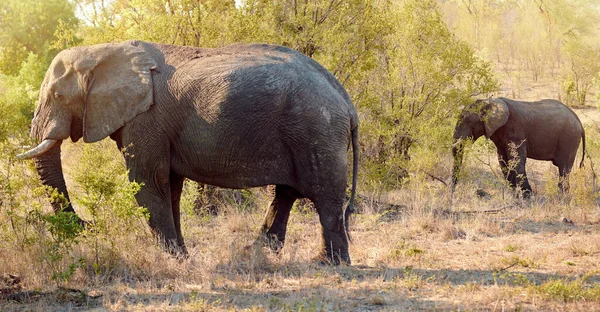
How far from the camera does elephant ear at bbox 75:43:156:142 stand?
25.3ft

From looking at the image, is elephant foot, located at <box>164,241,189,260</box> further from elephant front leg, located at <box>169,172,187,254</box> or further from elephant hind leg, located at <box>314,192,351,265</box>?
elephant hind leg, located at <box>314,192,351,265</box>

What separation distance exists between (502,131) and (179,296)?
1245 cm

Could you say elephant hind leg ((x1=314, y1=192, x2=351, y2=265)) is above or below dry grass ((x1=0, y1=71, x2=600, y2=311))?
above

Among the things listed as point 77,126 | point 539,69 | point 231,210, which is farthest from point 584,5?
point 77,126

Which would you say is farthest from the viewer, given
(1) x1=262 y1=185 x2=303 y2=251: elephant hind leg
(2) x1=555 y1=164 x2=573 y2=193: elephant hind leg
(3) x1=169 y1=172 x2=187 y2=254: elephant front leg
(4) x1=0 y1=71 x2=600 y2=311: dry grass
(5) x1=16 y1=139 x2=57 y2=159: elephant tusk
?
(2) x1=555 y1=164 x2=573 y2=193: elephant hind leg

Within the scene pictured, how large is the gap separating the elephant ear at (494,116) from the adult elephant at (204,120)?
8.96 metres

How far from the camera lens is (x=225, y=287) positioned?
22.1ft

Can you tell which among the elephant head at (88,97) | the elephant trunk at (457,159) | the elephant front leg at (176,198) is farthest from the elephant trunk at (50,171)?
the elephant trunk at (457,159)

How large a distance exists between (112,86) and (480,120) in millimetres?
10377

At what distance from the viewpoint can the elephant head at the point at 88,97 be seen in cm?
772

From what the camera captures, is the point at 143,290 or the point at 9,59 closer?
the point at 143,290

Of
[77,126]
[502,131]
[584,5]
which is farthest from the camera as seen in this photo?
[584,5]

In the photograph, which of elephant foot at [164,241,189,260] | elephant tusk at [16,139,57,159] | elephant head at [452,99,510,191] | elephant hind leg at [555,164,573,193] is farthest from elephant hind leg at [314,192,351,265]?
elephant hind leg at [555,164,573,193]

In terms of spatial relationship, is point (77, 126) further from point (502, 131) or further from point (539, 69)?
point (539, 69)
